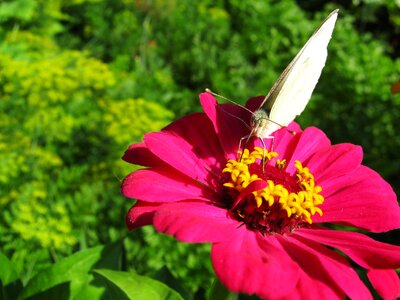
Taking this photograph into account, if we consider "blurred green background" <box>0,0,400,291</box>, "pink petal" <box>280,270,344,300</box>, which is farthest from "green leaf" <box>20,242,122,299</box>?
"pink petal" <box>280,270,344,300</box>

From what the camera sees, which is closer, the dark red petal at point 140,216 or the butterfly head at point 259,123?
the dark red petal at point 140,216

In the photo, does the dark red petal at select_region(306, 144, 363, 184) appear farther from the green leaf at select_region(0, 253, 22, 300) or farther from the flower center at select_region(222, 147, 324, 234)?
the green leaf at select_region(0, 253, 22, 300)

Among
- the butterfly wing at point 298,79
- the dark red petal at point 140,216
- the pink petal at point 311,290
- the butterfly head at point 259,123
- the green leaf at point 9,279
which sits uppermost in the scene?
the butterfly wing at point 298,79

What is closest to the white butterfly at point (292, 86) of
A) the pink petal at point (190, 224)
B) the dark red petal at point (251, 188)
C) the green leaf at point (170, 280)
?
the dark red petal at point (251, 188)

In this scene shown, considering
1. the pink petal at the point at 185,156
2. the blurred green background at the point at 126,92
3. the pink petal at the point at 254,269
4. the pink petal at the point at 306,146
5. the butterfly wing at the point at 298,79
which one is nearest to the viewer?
the pink petal at the point at 254,269

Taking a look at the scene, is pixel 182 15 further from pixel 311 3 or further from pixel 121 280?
pixel 121 280

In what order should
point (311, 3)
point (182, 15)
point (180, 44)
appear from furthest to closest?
point (311, 3), point (182, 15), point (180, 44)

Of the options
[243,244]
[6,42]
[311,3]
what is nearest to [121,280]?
[243,244]

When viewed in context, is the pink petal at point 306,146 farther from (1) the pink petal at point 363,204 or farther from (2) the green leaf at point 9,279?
(2) the green leaf at point 9,279

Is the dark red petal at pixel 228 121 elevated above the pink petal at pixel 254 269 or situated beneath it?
elevated above
